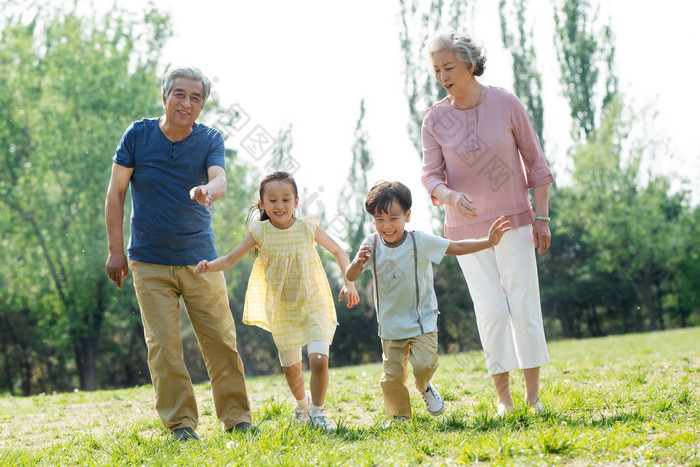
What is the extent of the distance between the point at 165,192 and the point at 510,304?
2299 mm

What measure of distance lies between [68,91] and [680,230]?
29.1m

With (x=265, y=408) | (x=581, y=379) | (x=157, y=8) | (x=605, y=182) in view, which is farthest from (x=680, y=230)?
(x=265, y=408)

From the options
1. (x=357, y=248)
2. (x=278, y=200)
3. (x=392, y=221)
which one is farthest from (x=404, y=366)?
(x=357, y=248)

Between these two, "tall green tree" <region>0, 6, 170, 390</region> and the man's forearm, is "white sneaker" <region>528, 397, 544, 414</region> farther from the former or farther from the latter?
"tall green tree" <region>0, 6, 170, 390</region>

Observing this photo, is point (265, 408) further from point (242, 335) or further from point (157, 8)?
point (157, 8)

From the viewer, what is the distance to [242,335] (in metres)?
24.8

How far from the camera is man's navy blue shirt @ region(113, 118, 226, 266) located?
4.39 metres

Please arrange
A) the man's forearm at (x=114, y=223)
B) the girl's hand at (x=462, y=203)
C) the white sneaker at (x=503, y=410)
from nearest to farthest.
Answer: the white sneaker at (x=503, y=410), the girl's hand at (x=462, y=203), the man's forearm at (x=114, y=223)

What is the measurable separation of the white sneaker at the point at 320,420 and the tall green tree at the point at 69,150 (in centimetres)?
2081

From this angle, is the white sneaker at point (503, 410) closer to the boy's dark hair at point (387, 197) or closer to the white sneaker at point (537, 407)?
the white sneaker at point (537, 407)

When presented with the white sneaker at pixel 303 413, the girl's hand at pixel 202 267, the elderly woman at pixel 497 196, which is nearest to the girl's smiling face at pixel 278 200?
the girl's hand at pixel 202 267

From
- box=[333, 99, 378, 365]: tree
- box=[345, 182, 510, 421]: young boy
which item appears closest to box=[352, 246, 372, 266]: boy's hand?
box=[345, 182, 510, 421]: young boy

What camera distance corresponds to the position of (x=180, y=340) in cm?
438

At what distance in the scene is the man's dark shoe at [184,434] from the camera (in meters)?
4.22
